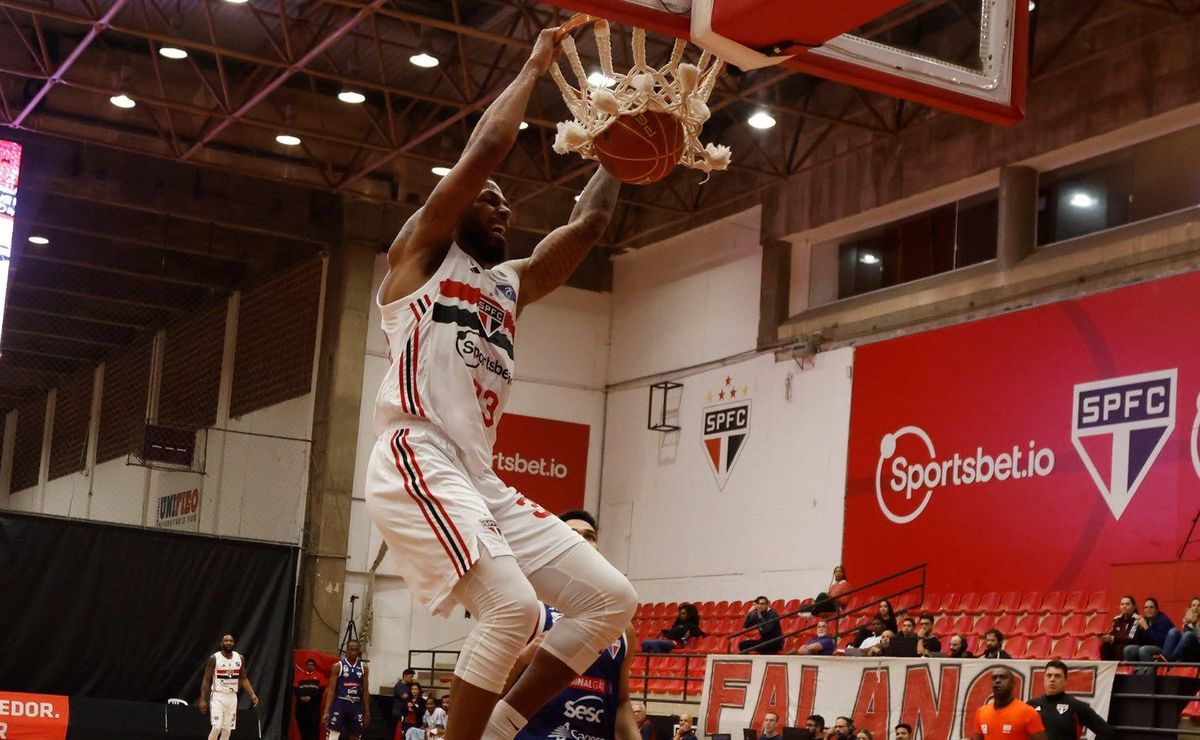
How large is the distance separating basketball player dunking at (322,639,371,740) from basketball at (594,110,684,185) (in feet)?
56.2

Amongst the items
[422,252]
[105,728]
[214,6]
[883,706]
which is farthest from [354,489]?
[422,252]

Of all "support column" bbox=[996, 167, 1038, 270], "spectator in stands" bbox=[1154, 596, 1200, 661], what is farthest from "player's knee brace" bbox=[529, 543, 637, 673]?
"support column" bbox=[996, 167, 1038, 270]

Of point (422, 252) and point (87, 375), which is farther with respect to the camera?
point (87, 375)

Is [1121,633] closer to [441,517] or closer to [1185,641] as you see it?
[1185,641]

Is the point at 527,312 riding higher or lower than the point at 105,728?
higher

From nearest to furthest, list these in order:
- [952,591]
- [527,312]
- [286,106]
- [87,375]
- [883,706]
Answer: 1. [883,706]
2. [952,591]
3. [286,106]
4. [527,312]
5. [87,375]

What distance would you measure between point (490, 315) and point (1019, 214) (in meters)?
15.5

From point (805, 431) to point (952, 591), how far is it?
390cm

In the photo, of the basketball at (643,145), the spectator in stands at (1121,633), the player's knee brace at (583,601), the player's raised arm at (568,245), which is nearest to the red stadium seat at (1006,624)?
the spectator in stands at (1121,633)

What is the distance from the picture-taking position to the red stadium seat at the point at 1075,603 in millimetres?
16969

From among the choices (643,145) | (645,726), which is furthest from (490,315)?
(645,726)

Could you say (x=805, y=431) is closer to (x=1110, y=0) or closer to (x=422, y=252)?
(x=1110, y=0)

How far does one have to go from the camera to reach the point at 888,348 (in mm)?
21125

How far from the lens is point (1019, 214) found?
19188 millimetres
